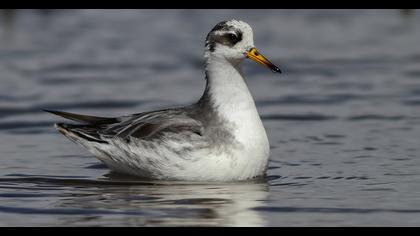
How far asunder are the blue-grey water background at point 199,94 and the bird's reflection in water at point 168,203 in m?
0.02

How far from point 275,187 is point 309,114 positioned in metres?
4.73

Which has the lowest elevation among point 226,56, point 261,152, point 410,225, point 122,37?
point 410,225

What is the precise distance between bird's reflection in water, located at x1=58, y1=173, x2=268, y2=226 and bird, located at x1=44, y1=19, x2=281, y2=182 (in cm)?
19

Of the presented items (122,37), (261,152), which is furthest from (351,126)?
(122,37)

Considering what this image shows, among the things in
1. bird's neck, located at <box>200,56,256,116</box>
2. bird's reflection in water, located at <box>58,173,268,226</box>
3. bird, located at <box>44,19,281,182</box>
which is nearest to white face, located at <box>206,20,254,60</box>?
bird, located at <box>44,19,281,182</box>

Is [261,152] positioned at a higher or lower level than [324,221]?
higher

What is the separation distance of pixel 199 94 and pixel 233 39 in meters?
5.84

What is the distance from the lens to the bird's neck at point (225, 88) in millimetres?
13125

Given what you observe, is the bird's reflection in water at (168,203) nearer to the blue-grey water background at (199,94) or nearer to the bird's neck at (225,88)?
the blue-grey water background at (199,94)

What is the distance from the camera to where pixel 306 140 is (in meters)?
15.6

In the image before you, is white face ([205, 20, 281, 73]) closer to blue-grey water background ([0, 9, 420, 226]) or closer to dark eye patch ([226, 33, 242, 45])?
dark eye patch ([226, 33, 242, 45])

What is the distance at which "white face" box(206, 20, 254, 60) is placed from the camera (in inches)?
517

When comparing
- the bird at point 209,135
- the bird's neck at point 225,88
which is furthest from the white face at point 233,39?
the bird's neck at point 225,88

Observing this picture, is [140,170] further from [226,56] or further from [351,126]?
[351,126]
